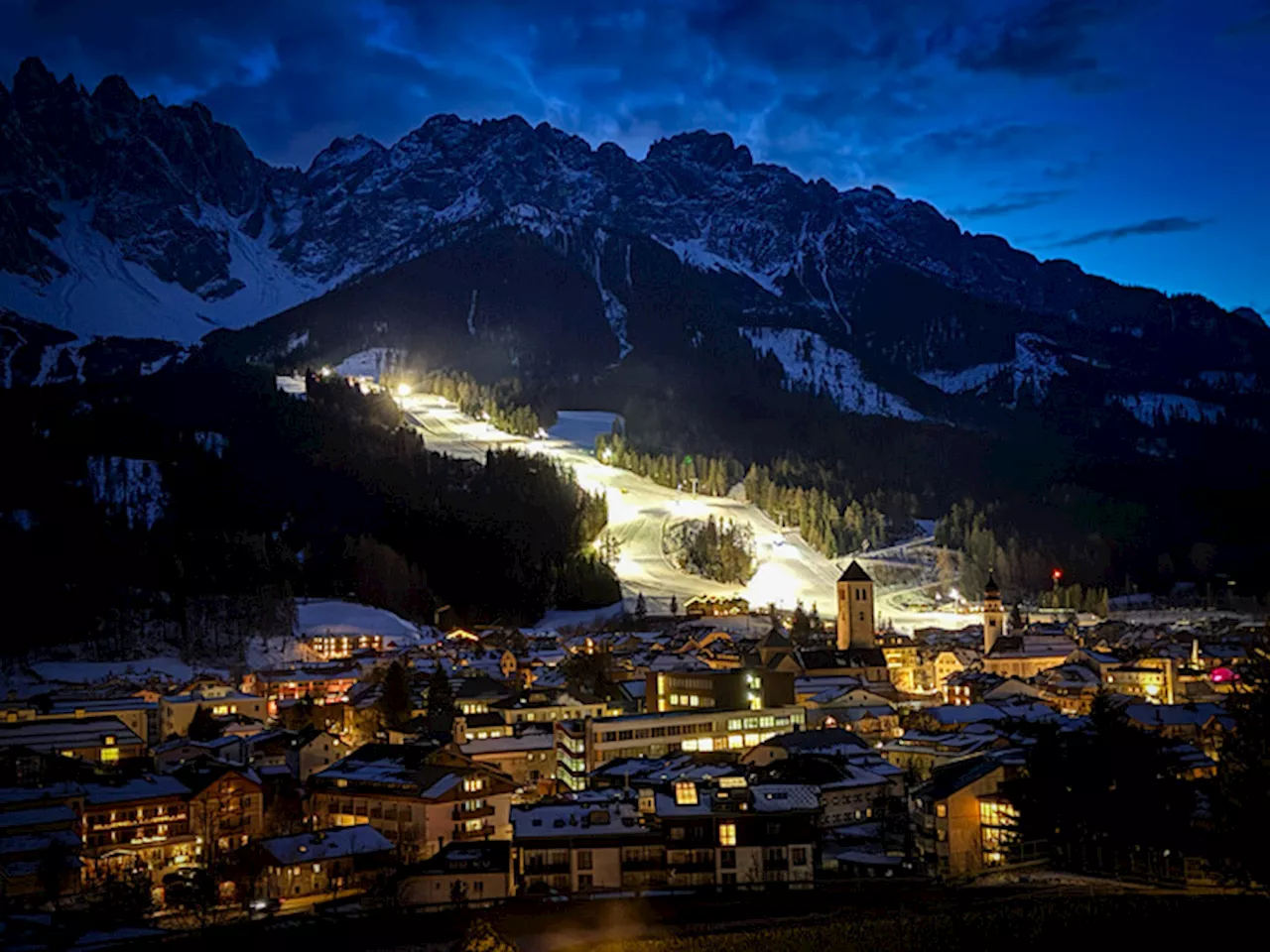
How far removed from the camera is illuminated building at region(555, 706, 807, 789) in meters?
44.5

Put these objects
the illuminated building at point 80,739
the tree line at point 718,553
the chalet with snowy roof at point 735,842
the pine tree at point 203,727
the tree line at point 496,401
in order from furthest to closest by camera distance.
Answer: the tree line at point 496,401, the tree line at point 718,553, the pine tree at point 203,727, the illuminated building at point 80,739, the chalet with snowy roof at point 735,842

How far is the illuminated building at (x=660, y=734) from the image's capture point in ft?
146

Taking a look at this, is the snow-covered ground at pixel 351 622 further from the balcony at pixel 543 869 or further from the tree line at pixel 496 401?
the tree line at pixel 496 401

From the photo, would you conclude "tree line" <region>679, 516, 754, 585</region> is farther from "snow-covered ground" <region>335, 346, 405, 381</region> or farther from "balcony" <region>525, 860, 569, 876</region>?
"balcony" <region>525, 860, 569, 876</region>

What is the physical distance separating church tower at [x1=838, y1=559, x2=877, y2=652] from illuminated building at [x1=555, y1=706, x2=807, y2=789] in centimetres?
2326

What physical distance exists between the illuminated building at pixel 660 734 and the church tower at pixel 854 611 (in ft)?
76.3

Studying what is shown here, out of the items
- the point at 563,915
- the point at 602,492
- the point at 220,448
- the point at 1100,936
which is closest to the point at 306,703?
the point at 563,915

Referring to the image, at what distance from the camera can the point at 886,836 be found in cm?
3303

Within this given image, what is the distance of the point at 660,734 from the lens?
4662 centimetres

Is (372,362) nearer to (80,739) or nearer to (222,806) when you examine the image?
(80,739)

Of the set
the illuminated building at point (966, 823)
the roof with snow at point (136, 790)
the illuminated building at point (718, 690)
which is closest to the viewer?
the illuminated building at point (966, 823)

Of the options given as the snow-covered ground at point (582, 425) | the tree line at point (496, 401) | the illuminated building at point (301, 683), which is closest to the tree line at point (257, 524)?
the illuminated building at point (301, 683)

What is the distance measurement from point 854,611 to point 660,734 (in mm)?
30351

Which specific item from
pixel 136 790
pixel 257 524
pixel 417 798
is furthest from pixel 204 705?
pixel 257 524
